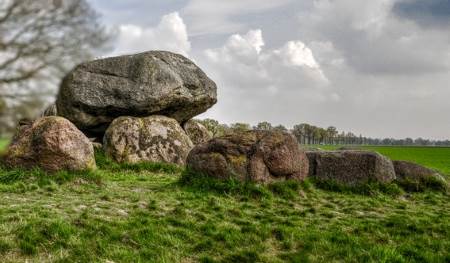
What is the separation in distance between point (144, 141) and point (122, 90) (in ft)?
9.85

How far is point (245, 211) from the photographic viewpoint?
10633 millimetres

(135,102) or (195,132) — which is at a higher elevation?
(135,102)

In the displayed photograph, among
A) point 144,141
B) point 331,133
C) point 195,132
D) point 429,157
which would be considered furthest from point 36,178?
point 331,133

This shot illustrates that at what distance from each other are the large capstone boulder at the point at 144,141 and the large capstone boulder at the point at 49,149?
17.5 feet

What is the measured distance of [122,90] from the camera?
71.4ft

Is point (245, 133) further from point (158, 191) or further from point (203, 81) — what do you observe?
point (203, 81)

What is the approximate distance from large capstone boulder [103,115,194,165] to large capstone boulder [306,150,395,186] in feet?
24.0

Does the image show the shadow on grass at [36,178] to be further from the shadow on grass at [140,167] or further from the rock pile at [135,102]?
the rock pile at [135,102]

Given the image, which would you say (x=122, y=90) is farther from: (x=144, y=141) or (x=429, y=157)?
(x=429, y=157)

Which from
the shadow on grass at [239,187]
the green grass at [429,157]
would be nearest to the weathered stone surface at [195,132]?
the shadow on grass at [239,187]

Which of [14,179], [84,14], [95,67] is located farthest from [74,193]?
[95,67]

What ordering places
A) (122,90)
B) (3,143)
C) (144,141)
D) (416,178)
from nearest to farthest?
(3,143), (416,178), (144,141), (122,90)

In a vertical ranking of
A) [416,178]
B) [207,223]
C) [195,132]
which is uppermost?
[195,132]

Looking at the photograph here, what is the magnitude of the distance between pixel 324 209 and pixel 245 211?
7.42 feet
